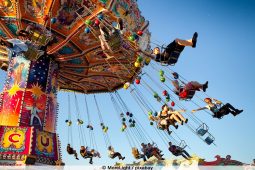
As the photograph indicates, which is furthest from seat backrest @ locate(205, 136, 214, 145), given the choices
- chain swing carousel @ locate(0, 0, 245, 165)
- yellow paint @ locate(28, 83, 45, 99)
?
yellow paint @ locate(28, 83, 45, 99)

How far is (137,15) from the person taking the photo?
14.5m

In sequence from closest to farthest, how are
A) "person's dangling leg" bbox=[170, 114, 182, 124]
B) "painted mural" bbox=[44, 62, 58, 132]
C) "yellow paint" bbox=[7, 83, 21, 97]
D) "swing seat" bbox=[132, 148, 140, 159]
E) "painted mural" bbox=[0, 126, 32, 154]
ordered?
1. "person's dangling leg" bbox=[170, 114, 182, 124]
2. "painted mural" bbox=[0, 126, 32, 154]
3. "yellow paint" bbox=[7, 83, 21, 97]
4. "painted mural" bbox=[44, 62, 58, 132]
5. "swing seat" bbox=[132, 148, 140, 159]

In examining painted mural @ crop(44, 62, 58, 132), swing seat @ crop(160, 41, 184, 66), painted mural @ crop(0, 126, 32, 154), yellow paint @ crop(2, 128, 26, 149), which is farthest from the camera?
painted mural @ crop(44, 62, 58, 132)

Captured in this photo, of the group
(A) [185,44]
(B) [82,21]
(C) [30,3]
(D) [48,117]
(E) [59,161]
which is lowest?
(E) [59,161]

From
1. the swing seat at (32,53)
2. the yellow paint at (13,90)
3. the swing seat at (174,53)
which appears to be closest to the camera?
the swing seat at (174,53)

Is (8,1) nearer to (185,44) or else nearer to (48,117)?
(48,117)

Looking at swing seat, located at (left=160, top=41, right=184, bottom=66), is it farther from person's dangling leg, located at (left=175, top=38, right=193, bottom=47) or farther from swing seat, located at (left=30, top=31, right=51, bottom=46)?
swing seat, located at (left=30, top=31, right=51, bottom=46)

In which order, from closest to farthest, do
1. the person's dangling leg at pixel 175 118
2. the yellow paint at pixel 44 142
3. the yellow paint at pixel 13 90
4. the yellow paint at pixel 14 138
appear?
the person's dangling leg at pixel 175 118
the yellow paint at pixel 14 138
the yellow paint at pixel 44 142
the yellow paint at pixel 13 90

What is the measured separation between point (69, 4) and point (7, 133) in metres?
5.58

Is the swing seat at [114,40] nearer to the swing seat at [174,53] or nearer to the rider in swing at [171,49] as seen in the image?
the rider in swing at [171,49]

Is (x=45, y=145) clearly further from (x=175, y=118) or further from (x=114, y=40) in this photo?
(x=175, y=118)

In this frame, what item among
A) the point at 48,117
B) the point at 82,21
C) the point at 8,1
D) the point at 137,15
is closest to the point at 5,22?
the point at 8,1

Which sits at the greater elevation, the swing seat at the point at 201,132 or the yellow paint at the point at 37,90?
the yellow paint at the point at 37,90

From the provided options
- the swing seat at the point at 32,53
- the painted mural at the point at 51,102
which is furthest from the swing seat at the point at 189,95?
the swing seat at the point at 32,53
